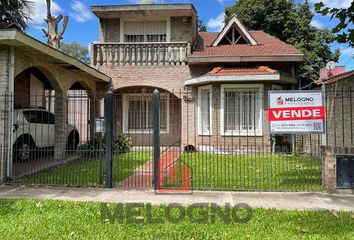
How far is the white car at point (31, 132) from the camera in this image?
10.4 m

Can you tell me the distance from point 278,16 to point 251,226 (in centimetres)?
2312

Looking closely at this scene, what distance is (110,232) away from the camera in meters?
4.77

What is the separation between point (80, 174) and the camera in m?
9.33

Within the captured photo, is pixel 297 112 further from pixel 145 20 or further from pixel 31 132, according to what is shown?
pixel 145 20

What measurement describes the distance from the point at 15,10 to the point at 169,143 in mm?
9878

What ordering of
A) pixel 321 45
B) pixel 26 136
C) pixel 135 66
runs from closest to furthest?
pixel 26 136, pixel 135 66, pixel 321 45

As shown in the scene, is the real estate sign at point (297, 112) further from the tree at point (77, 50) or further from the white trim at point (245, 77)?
the tree at point (77, 50)

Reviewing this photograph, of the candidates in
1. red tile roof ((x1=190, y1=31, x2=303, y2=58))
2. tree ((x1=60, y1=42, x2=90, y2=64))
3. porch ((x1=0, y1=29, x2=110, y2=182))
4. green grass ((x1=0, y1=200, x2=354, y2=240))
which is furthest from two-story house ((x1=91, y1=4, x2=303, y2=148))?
tree ((x1=60, y1=42, x2=90, y2=64))

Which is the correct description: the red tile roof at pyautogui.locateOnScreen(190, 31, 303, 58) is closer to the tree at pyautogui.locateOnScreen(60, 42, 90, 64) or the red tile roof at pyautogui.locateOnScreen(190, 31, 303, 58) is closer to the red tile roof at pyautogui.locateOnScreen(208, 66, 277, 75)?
the red tile roof at pyautogui.locateOnScreen(208, 66, 277, 75)

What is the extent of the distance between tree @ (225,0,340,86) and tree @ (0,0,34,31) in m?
16.1

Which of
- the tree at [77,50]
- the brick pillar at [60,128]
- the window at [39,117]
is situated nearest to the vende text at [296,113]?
the brick pillar at [60,128]

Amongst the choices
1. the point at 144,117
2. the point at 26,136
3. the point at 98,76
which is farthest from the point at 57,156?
the point at 144,117

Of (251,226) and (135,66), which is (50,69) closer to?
(135,66)

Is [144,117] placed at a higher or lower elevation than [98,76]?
lower
